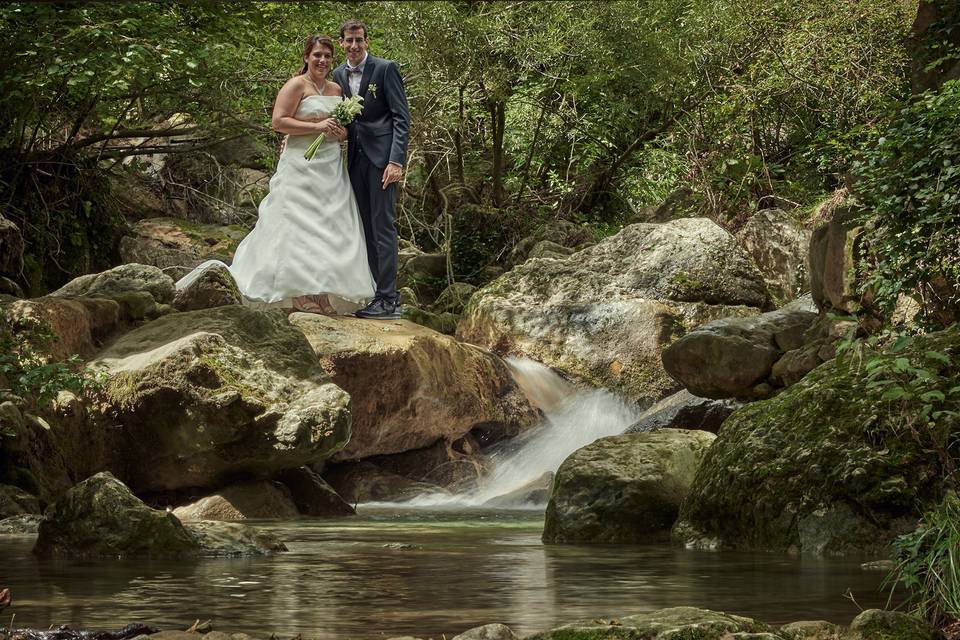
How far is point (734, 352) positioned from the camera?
12.5 meters

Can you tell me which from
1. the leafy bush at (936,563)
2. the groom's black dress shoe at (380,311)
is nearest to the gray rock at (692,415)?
the groom's black dress shoe at (380,311)

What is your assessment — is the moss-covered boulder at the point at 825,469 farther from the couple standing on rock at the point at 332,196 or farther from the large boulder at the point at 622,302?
the large boulder at the point at 622,302

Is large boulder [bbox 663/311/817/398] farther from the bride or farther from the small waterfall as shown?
the bride

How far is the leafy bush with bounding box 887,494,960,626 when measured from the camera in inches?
181

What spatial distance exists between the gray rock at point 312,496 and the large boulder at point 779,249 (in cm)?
792

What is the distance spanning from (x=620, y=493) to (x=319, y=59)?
6136mm

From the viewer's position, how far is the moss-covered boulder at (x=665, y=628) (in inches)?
163

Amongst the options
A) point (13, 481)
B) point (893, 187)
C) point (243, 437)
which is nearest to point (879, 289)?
point (893, 187)

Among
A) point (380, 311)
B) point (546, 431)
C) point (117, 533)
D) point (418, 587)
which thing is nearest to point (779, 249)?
point (546, 431)

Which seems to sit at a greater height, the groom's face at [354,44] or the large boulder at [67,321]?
the groom's face at [354,44]

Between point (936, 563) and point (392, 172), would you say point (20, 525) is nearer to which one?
point (392, 172)

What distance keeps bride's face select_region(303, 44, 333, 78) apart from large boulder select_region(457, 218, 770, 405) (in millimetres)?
4508

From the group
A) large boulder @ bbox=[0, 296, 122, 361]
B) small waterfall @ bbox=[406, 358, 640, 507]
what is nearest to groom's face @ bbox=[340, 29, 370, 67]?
large boulder @ bbox=[0, 296, 122, 361]

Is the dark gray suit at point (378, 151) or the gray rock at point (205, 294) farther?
the dark gray suit at point (378, 151)
